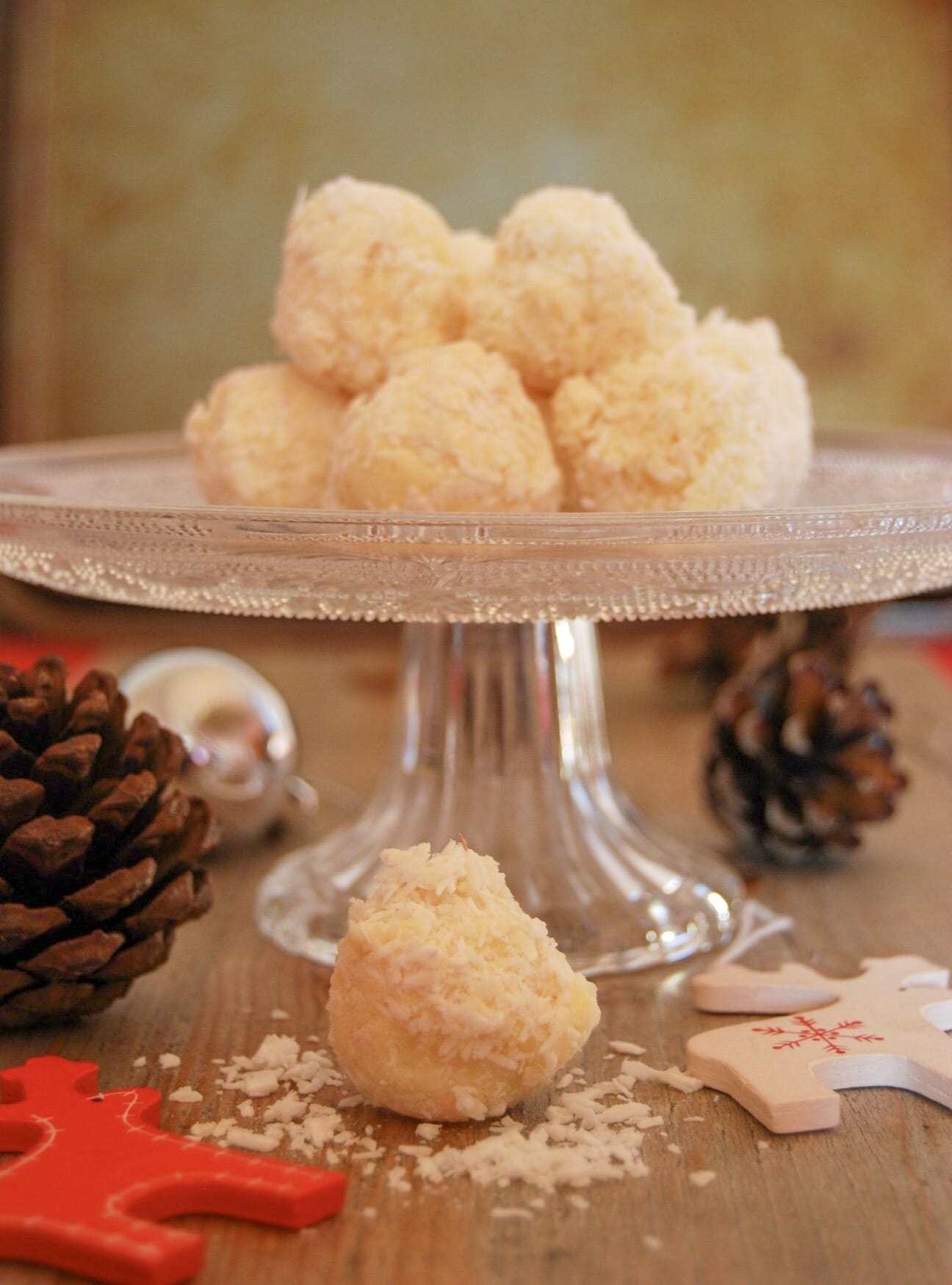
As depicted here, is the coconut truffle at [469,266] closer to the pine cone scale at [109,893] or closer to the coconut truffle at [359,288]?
the coconut truffle at [359,288]

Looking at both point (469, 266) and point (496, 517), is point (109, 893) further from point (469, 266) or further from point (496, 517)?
point (469, 266)

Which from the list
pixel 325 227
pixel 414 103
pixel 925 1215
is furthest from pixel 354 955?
pixel 414 103

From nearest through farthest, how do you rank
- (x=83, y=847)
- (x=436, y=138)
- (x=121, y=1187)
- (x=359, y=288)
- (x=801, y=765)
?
1. (x=121, y=1187)
2. (x=83, y=847)
3. (x=359, y=288)
4. (x=801, y=765)
5. (x=436, y=138)

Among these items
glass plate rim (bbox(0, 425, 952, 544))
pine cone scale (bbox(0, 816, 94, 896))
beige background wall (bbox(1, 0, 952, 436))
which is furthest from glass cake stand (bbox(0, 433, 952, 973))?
beige background wall (bbox(1, 0, 952, 436))

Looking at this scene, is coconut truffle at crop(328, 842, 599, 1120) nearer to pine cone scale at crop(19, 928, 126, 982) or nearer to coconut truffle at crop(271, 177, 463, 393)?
pine cone scale at crop(19, 928, 126, 982)

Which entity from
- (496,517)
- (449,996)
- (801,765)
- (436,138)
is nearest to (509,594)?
(496,517)

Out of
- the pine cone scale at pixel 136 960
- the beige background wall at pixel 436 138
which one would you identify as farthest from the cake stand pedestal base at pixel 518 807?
the beige background wall at pixel 436 138

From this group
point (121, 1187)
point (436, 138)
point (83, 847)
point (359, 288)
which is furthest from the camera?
point (436, 138)
